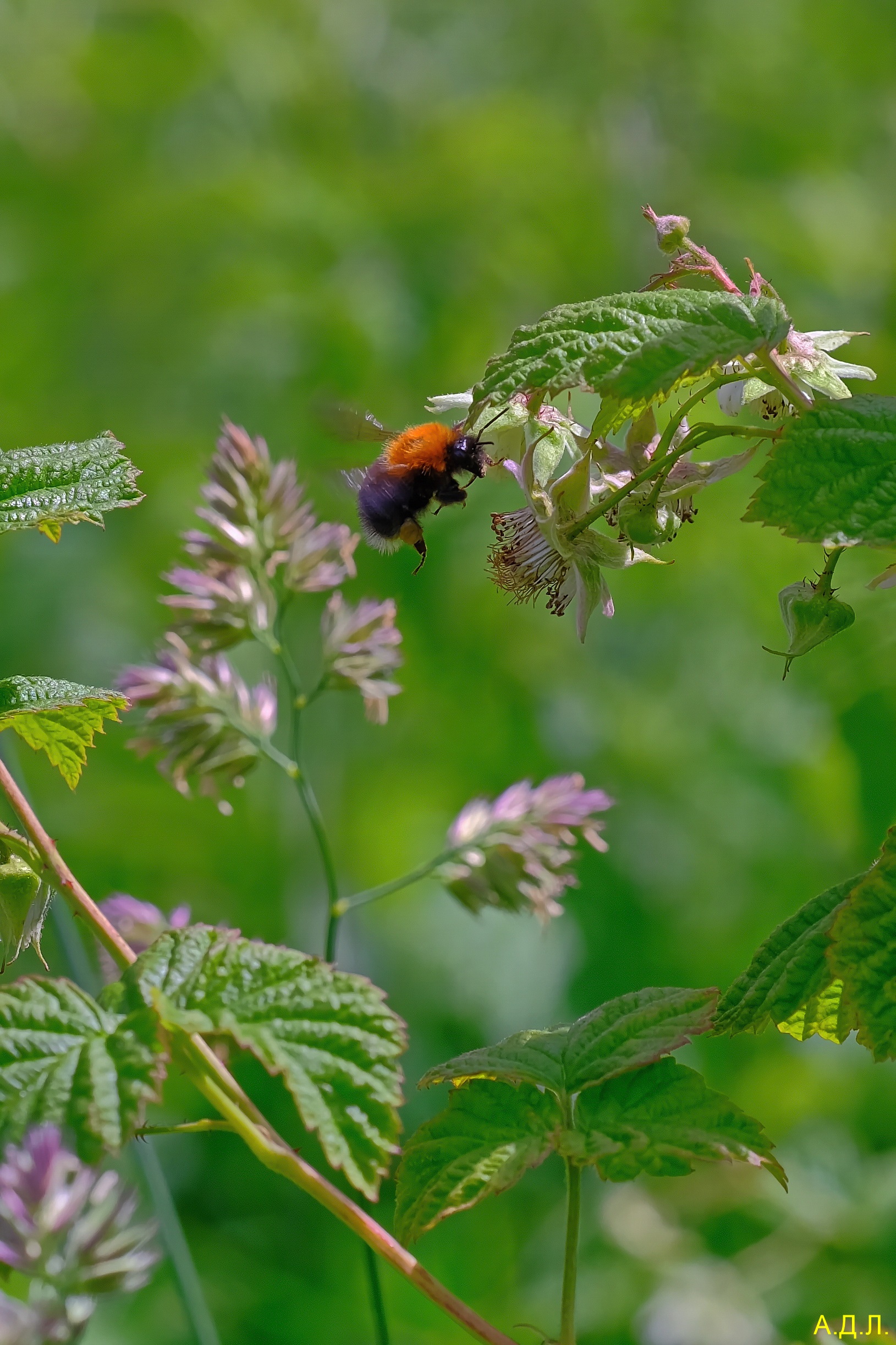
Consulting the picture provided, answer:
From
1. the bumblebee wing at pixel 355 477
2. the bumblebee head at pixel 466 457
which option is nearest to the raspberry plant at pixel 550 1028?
the bumblebee head at pixel 466 457

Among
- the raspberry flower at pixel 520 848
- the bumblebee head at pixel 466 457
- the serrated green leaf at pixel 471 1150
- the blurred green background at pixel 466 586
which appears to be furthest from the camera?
the blurred green background at pixel 466 586

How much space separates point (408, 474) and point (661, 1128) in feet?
2.57

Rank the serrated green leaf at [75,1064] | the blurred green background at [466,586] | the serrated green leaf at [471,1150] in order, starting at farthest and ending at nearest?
the blurred green background at [466,586] → the serrated green leaf at [471,1150] → the serrated green leaf at [75,1064]

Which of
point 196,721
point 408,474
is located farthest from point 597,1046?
point 408,474

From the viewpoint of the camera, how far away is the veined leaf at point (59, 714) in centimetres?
67

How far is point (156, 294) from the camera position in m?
2.99

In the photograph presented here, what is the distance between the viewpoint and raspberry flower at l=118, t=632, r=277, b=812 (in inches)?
41.0

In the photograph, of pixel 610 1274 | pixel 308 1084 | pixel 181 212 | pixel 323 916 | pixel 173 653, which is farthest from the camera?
pixel 181 212

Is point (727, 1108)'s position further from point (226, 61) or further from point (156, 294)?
point (226, 61)

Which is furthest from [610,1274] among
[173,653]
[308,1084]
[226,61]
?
[226,61]

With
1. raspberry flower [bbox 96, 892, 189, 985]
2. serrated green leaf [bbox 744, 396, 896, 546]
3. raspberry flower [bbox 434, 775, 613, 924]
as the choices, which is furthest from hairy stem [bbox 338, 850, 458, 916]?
serrated green leaf [bbox 744, 396, 896, 546]

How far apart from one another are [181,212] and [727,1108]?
2661 mm

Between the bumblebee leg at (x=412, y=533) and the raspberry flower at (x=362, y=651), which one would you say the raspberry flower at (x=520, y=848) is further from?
the bumblebee leg at (x=412, y=533)

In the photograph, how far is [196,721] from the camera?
105cm
